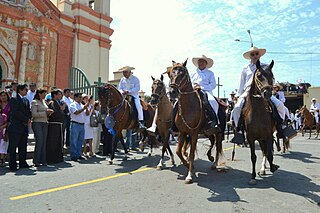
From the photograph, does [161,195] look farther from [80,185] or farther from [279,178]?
[279,178]

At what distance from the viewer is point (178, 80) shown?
627cm

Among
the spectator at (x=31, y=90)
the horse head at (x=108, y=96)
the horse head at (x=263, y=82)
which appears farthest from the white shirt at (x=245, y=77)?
the spectator at (x=31, y=90)

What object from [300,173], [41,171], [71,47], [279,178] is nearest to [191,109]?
[279,178]

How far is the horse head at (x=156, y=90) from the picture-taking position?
24.3ft

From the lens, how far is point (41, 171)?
7.17 m

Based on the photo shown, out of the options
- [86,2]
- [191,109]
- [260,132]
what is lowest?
[260,132]

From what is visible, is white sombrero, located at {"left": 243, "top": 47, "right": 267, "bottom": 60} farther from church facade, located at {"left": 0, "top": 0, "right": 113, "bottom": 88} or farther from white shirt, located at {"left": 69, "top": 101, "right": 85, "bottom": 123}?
church facade, located at {"left": 0, "top": 0, "right": 113, "bottom": 88}

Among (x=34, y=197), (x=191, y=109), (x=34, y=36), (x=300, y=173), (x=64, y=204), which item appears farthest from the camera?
(x=34, y=36)

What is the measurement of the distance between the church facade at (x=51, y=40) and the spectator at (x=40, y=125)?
853cm

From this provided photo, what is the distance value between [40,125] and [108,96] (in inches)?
83.0

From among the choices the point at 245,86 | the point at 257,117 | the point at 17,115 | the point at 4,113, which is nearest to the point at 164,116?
the point at 245,86

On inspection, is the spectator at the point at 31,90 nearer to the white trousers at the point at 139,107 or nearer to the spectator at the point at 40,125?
the spectator at the point at 40,125

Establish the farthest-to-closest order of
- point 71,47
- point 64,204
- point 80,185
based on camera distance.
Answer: point 71,47, point 80,185, point 64,204

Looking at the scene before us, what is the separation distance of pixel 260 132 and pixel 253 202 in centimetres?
179
